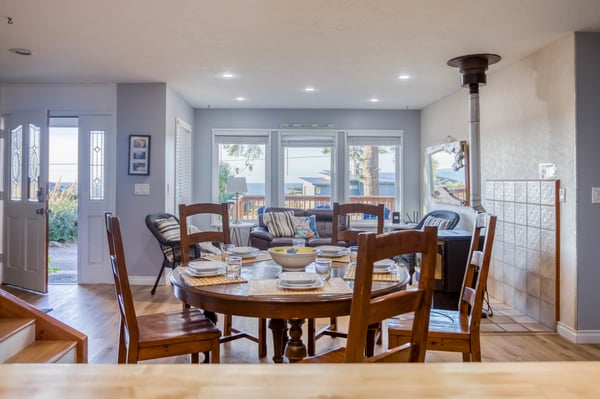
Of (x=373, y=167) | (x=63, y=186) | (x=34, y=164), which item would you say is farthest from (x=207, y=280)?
(x=63, y=186)

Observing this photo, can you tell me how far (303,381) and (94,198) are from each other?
16.0 ft

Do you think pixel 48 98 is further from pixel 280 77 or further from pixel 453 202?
pixel 453 202

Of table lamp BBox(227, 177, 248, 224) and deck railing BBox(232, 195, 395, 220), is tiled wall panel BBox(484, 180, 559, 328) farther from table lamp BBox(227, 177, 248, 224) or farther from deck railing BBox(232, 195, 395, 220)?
table lamp BBox(227, 177, 248, 224)

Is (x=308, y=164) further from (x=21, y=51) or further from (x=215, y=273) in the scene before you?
(x=215, y=273)

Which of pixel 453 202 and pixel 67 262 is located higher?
pixel 453 202

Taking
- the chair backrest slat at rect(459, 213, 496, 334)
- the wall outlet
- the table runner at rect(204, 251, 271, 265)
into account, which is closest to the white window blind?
the table runner at rect(204, 251, 271, 265)

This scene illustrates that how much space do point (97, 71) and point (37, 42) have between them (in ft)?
2.77

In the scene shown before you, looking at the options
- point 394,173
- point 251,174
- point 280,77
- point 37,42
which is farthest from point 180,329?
point 394,173

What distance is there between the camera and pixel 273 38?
3.26 m

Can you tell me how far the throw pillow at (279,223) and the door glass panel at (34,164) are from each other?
2757 millimetres

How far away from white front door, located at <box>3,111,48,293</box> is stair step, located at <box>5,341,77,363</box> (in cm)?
252

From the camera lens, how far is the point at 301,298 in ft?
5.18

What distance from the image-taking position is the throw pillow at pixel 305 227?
5.53m

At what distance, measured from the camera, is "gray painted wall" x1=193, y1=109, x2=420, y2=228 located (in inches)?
249
